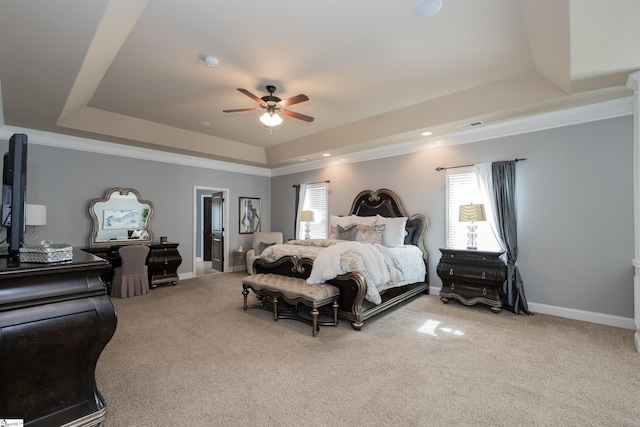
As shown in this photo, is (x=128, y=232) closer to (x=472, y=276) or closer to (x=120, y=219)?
(x=120, y=219)

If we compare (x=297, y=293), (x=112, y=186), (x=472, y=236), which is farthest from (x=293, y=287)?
(x=112, y=186)

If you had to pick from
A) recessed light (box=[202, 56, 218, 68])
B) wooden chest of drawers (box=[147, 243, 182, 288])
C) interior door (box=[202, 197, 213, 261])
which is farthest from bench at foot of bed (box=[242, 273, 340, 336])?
interior door (box=[202, 197, 213, 261])

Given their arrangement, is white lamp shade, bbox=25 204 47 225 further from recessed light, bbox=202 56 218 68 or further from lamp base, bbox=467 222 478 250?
lamp base, bbox=467 222 478 250

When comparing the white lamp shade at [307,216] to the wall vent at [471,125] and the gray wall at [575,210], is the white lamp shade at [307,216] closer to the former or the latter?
the gray wall at [575,210]

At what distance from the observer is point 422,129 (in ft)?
15.5

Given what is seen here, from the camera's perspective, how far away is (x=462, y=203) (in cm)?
489

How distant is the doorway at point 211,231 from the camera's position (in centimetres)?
738

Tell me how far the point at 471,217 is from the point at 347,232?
2136 millimetres

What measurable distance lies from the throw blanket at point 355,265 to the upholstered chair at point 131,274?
3335mm

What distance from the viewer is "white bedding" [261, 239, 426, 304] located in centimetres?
363

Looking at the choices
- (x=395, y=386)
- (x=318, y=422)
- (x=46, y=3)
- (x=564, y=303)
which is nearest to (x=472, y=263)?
(x=564, y=303)

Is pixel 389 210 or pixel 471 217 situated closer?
pixel 471 217

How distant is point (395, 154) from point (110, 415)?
5.39m

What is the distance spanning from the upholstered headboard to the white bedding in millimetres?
597
